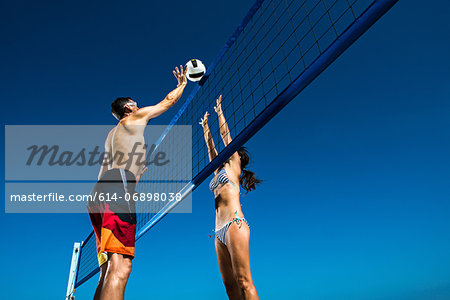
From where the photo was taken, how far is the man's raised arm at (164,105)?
288 centimetres

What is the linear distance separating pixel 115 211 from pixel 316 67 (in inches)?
72.2

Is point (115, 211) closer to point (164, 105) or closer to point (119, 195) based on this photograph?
point (119, 195)

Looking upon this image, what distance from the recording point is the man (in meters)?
2.18

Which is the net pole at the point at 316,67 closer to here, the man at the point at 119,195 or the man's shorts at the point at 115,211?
the man at the point at 119,195

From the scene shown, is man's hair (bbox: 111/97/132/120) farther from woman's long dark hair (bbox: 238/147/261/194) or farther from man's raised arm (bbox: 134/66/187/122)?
woman's long dark hair (bbox: 238/147/261/194)

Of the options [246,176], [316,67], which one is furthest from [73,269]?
[316,67]

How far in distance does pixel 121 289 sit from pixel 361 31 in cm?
231

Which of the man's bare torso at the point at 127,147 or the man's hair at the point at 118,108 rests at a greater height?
the man's hair at the point at 118,108

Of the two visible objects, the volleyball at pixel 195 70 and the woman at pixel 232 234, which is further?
the volleyball at pixel 195 70

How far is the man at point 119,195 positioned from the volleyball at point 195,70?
4.08ft

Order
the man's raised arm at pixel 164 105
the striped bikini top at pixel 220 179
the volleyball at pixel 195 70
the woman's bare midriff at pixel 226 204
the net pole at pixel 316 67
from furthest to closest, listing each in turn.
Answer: the volleyball at pixel 195 70
the striped bikini top at pixel 220 179
the woman's bare midriff at pixel 226 204
the man's raised arm at pixel 164 105
the net pole at pixel 316 67

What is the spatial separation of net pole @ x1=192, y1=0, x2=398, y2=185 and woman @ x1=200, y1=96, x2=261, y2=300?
0.45m

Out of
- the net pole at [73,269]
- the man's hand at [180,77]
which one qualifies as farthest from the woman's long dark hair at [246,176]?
the net pole at [73,269]

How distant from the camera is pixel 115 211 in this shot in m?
2.36
